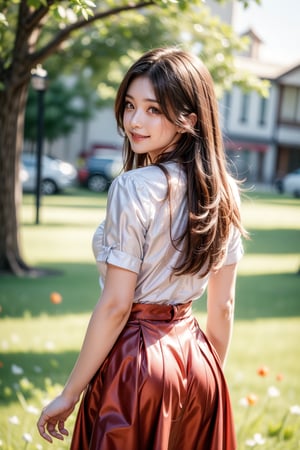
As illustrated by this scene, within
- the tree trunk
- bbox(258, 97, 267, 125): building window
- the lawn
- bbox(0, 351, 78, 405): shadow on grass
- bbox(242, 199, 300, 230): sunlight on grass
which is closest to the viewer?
the lawn

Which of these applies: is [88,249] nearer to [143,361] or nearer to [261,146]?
[143,361]

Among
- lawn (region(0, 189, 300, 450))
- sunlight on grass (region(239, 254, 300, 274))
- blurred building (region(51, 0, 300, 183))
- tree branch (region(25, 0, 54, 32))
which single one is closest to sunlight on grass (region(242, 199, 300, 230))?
lawn (region(0, 189, 300, 450))

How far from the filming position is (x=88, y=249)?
1284 cm

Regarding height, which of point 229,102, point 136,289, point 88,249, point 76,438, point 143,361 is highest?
point 229,102

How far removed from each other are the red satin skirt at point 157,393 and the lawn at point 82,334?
108cm

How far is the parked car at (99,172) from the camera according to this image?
1122 inches

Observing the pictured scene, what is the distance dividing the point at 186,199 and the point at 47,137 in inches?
1302

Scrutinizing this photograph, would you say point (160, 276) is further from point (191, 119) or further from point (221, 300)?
point (191, 119)

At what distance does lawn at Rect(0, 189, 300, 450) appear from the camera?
4.18 m

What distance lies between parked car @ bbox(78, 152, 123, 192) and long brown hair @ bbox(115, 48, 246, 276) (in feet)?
85.7

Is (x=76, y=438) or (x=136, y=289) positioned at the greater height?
(x=136, y=289)

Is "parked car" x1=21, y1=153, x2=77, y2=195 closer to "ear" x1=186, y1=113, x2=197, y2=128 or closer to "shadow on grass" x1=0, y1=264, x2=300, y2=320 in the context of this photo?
"shadow on grass" x1=0, y1=264, x2=300, y2=320

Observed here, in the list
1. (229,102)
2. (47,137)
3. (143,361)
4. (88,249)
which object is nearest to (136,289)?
(143,361)

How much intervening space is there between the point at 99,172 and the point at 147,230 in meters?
26.8
